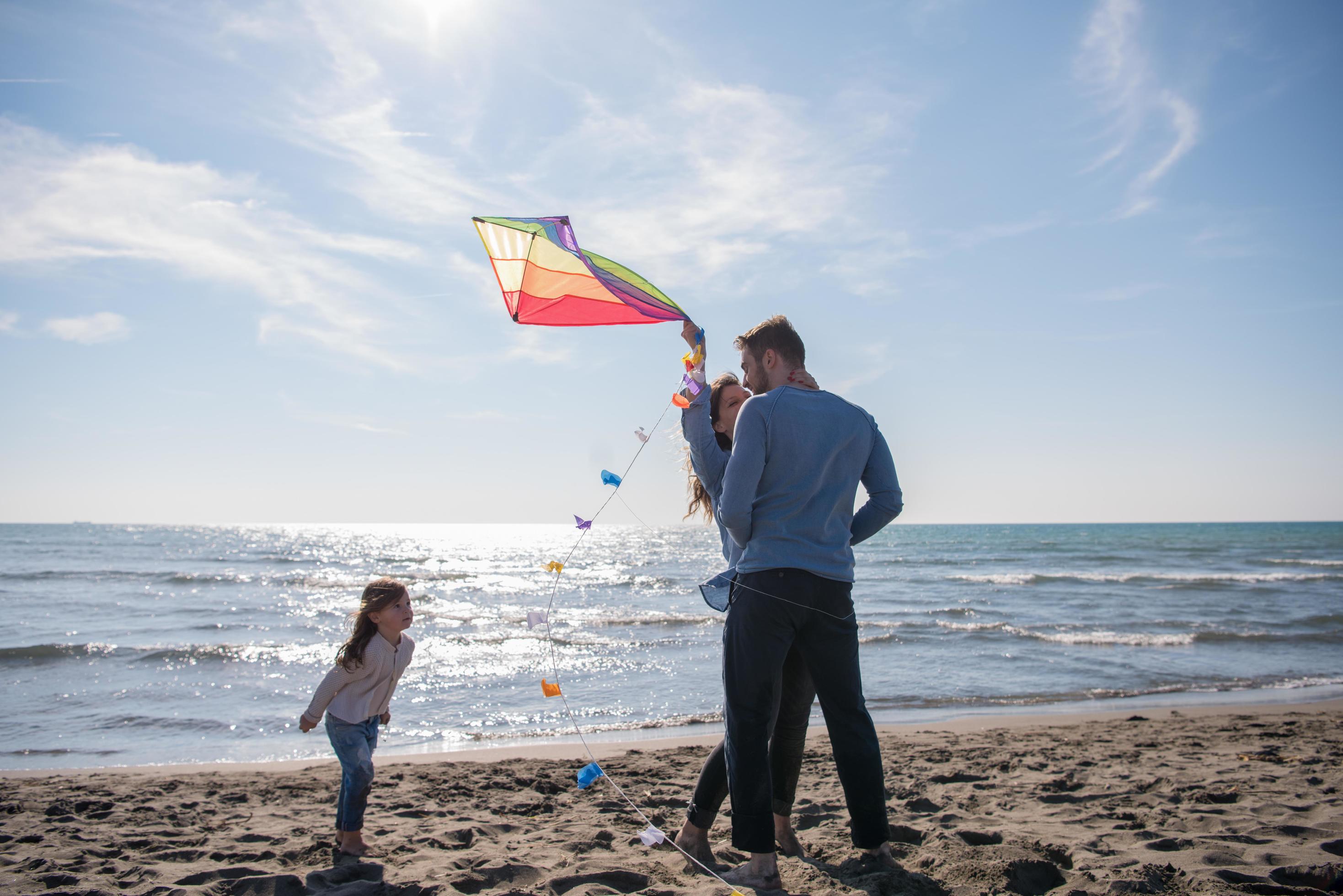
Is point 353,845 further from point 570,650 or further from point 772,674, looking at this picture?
point 570,650

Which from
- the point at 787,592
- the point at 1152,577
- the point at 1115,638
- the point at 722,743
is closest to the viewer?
the point at 787,592

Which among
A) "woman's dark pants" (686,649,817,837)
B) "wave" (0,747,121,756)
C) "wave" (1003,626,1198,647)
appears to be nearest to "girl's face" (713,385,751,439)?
"woman's dark pants" (686,649,817,837)

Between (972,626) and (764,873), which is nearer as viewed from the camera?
(764,873)

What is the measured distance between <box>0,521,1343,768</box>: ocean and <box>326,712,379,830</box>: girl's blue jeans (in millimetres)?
2793

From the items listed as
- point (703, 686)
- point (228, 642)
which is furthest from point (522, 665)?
point (228, 642)

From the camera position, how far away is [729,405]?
284cm

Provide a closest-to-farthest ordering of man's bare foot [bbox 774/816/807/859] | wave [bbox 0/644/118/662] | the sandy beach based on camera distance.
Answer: the sandy beach
man's bare foot [bbox 774/816/807/859]
wave [bbox 0/644/118/662]

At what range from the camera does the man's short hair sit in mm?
2646

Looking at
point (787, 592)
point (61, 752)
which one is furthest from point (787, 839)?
point (61, 752)

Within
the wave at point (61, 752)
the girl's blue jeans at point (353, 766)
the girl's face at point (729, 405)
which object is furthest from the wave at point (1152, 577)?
the girl's blue jeans at point (353, 766)

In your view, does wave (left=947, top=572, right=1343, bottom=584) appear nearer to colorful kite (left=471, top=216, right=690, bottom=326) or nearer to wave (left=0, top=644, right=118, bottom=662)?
wave (left=0, top=644, right=118, bottom=662)

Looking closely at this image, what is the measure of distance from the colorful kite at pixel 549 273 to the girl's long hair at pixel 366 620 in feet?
4.46

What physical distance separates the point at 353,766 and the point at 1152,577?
25340 mm

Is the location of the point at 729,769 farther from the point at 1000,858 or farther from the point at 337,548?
the point at 337,548
